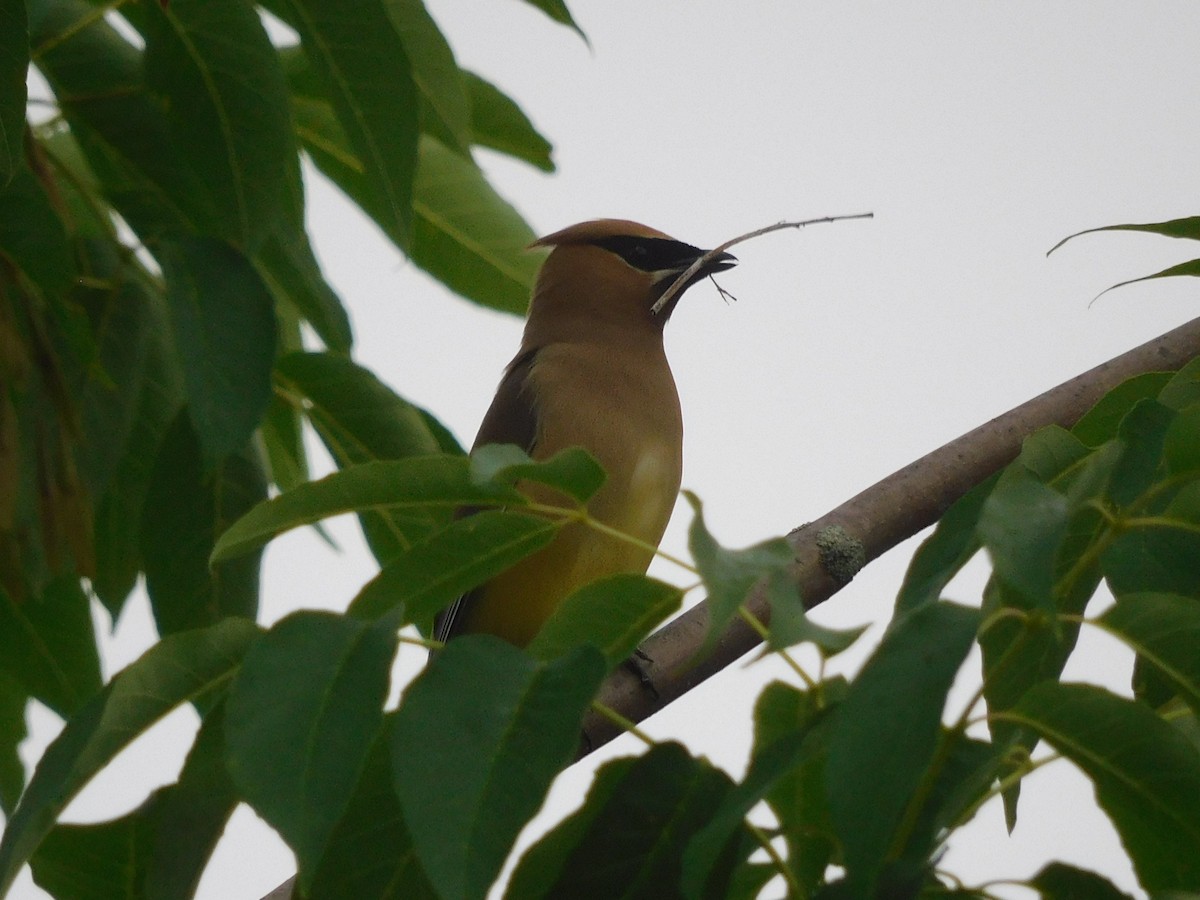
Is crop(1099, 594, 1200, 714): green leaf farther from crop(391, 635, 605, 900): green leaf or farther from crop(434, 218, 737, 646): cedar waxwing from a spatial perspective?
crop(434, 218, 737, 646): cedar waxwing

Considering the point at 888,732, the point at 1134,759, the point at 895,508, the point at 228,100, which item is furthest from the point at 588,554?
the point at 888,732

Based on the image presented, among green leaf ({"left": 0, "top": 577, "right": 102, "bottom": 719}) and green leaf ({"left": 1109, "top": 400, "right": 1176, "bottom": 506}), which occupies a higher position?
green leaf ({"left": 0, "top": 577, "right": 102, "bottom": 719})

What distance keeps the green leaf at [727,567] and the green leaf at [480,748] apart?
0.57 feet

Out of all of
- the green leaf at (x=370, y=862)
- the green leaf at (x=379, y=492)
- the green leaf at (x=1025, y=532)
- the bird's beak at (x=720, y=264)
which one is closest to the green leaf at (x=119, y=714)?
the green leaf at (x=379, y=492)

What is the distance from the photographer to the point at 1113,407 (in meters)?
1.92

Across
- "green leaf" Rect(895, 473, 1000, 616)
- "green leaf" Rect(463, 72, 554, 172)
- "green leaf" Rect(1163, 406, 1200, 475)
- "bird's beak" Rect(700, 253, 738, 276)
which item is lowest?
"green leaf" Rect(895, 473, 1000, 616)

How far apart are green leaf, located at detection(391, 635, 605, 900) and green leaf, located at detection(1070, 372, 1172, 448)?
31.4 inches

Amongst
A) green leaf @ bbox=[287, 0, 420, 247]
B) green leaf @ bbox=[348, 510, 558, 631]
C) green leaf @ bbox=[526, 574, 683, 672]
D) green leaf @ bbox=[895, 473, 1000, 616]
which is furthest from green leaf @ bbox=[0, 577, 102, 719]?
green leaf @ bbox=[895, 473, 1000, 616]

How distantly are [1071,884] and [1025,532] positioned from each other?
1.17ft

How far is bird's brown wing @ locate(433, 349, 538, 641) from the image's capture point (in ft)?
12.1

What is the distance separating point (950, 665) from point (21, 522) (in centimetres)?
182

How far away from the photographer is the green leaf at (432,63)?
8.63ft

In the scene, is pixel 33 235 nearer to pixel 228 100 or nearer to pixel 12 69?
pixel 228 100

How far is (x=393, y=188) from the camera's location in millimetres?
2453
